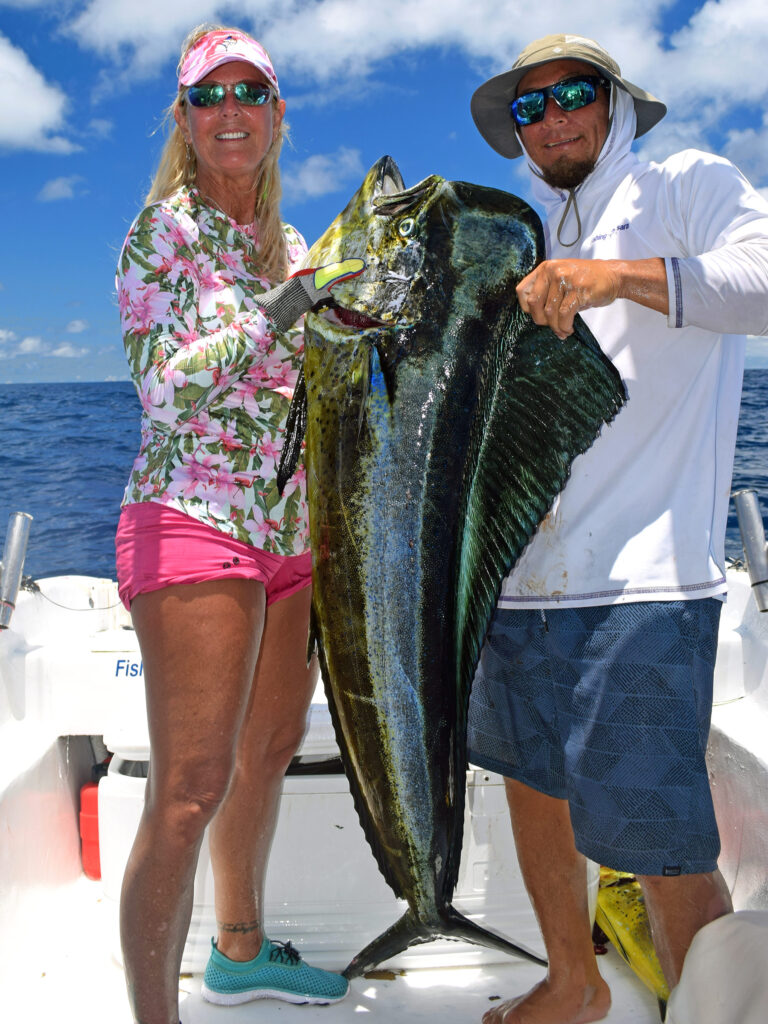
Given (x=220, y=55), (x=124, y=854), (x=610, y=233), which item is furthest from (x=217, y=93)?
(x=124, y=854)

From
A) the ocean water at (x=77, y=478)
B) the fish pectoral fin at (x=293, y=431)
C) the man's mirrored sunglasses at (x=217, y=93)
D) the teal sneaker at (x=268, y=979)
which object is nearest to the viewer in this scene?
the fish pectoral fin at (x=293, y=431)

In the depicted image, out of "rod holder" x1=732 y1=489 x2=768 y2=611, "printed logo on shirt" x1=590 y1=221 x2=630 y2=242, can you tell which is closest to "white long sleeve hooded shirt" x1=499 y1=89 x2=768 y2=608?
"printed logo on shirt" x1=590 y1=221 x2=630 y2=242

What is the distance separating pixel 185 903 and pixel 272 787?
415 mm

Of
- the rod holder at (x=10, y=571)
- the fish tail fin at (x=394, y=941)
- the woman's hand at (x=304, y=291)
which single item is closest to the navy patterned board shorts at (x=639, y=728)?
the fish tail fin at (x=394, y=941)

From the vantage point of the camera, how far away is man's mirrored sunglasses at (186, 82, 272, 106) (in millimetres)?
1970

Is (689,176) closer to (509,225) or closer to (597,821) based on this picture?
(509,225)

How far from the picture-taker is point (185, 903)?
192 centimetres

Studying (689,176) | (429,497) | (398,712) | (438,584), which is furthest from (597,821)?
(689,176)

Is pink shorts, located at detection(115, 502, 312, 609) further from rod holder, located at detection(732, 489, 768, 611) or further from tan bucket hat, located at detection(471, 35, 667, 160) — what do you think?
rod holder, located at detection(732, 489, 768, 611)

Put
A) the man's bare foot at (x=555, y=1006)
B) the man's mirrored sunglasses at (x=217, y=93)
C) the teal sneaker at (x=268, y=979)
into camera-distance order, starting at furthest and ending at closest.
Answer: the teal sneaker at (x=268, y=979), the man's bare foot at (x=555, y=1006), the man's mirrored sunglasses at (x=217, y=93)

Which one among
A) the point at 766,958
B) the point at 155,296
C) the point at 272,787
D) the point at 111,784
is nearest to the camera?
the point at 766,958

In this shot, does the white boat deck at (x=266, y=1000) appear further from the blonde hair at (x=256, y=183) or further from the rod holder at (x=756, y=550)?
the blonde hair at (x=256, y=183)

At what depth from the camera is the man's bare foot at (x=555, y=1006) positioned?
2.21 meters

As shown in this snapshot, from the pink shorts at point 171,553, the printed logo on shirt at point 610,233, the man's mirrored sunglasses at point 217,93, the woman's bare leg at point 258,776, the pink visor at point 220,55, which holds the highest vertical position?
the pink visor at point 220,55
